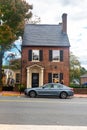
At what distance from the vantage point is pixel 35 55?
43.0 m

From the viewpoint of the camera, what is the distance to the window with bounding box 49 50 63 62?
4291cm

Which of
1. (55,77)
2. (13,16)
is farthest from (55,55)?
(13,16)

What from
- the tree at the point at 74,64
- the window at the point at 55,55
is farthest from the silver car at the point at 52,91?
the tree at the point at 74,64

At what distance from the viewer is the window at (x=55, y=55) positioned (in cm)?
4291

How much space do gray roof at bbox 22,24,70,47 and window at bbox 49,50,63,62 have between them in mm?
950

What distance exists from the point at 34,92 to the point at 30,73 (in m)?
8.78

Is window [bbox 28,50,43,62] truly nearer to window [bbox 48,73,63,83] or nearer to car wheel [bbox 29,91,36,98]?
window [bbox 48,73,63,83]

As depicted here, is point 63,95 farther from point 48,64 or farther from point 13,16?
point 13,16

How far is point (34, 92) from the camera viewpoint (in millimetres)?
34062

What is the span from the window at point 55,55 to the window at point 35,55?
1222 mm

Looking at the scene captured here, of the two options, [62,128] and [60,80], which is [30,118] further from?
[60,80]

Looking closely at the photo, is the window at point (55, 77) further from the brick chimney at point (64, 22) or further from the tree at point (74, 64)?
the tree at point (74, 64)

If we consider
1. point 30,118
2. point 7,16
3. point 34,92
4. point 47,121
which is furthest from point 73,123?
point 7,16

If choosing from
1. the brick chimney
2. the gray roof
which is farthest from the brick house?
the brick chimney
